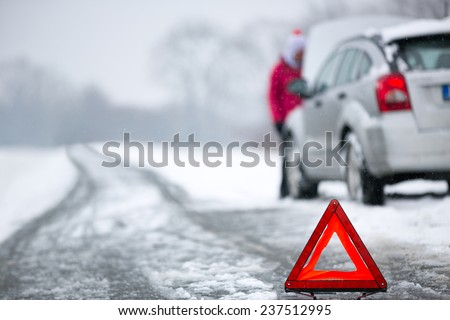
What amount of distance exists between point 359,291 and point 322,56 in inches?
155

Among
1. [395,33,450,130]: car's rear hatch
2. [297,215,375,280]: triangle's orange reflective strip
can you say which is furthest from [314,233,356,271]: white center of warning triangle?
[395,33,450,130]: car's rear hatch

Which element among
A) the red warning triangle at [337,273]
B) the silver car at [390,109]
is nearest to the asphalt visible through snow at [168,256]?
the red warning triangle at [337,273]

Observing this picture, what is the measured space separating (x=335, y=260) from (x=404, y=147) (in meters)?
1.07

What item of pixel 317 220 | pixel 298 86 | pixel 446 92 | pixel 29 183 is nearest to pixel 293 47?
pixel 298 86

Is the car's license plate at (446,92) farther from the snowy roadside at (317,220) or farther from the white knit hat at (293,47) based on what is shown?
the white knit hat at (293,47)

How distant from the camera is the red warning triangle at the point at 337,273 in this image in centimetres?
312

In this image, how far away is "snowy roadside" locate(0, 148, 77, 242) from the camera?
607cm

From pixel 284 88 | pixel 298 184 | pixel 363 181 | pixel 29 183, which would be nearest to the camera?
pixel 363 181

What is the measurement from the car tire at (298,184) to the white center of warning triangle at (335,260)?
247 centimetres

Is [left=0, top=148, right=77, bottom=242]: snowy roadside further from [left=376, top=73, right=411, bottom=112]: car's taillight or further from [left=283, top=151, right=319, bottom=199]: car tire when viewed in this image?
[left=376, top=73, right=411, bottom=112]: car's taillight

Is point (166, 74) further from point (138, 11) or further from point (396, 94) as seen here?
point (396, 94)

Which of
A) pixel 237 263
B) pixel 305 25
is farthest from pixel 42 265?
pixel 305 25

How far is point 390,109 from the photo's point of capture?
4.72 meters

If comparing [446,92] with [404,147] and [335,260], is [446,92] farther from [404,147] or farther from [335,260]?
[335,260]
